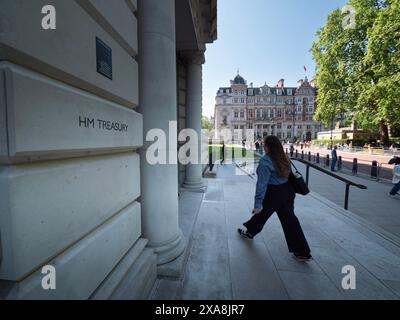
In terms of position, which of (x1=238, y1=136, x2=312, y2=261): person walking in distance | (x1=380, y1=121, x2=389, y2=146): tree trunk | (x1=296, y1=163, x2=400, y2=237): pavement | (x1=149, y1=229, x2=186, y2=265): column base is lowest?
(x1=296, y1=163, x2=400, y2=237): pavement

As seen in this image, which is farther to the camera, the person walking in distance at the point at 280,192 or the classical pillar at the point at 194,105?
the classical pillar at the point at 194,105

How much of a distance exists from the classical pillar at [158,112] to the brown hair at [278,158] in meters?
1.56

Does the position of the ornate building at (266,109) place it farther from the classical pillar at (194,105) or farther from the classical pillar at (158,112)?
the classical pillar at (158,112)

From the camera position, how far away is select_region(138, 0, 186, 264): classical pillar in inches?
106

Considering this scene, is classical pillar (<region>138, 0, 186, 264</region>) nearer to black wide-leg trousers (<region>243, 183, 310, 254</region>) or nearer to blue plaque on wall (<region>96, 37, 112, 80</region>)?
blue plaque on wall (<region>96, 37, 112, 80</region>)

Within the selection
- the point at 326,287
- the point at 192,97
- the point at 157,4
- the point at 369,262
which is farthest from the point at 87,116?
the point at 192,97

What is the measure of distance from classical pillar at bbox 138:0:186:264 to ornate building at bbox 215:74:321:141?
244 ft

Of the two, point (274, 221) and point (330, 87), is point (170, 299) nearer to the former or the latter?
point (274, 221)

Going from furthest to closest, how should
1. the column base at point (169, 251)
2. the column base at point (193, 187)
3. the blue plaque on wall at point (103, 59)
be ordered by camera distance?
1. the column base at point (193, 187)
2. the column base at point (169, 251)
3. the blue plaque on wall at point (103, 59)

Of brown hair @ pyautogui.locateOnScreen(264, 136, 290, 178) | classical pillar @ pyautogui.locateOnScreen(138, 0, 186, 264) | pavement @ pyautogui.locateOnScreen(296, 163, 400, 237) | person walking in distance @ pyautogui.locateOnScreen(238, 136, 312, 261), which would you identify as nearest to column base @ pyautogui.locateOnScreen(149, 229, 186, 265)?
classical pillar @ pyautogui.locateOnScreen(138, 0, 186, 264)

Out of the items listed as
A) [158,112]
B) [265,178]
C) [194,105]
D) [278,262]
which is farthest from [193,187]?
[158,112]

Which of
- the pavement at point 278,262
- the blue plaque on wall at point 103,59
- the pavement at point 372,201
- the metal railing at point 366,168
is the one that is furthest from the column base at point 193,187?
the metal railing at point 366,168

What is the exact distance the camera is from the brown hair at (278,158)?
3.27 m

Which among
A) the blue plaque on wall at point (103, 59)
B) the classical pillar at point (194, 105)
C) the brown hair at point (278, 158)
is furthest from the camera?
the classical pillar at point (194, 105)
